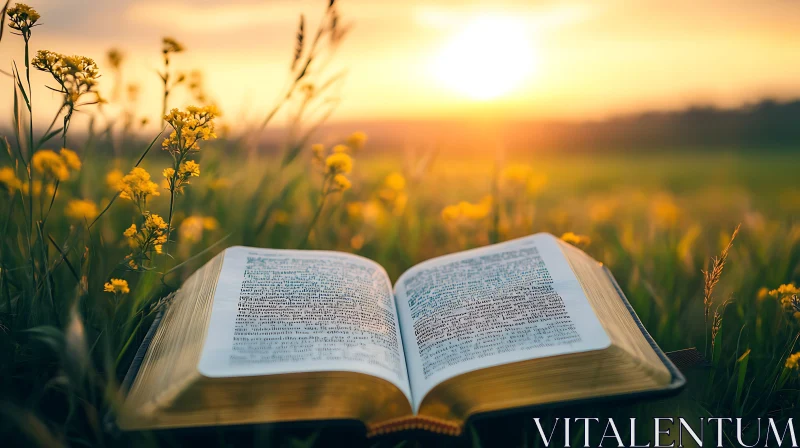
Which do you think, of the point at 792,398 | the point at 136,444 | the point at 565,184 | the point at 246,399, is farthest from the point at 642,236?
the point at 565,184

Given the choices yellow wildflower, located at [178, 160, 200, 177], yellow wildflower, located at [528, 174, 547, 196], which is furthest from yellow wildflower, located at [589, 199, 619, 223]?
yellow wildflower, located at [178, 160, 200, 177]

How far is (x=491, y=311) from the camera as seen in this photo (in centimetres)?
158

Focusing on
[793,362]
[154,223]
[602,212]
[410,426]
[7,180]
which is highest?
[7,180]

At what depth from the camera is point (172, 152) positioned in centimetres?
148

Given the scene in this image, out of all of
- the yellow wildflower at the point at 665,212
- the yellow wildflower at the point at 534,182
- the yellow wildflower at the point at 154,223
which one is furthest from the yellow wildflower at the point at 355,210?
the yellow wildflower at the point at 665,212

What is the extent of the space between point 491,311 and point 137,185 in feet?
3.19

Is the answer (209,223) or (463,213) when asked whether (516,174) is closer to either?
(463,213)

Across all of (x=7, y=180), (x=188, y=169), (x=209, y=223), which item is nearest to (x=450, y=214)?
(x=209, y=223)

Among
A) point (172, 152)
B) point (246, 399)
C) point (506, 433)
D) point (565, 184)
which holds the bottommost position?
point (565, 184)

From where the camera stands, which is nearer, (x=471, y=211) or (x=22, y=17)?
(x=22, y=17)

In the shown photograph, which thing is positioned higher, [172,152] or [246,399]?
[172,152]

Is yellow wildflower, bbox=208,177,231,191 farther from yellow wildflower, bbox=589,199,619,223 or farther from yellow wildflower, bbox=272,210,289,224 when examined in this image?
yellow wildflower, bbox=589,199,619,223

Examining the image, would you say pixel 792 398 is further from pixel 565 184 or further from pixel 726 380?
pixel 565 184

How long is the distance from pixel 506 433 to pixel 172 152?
1091 millimetres
